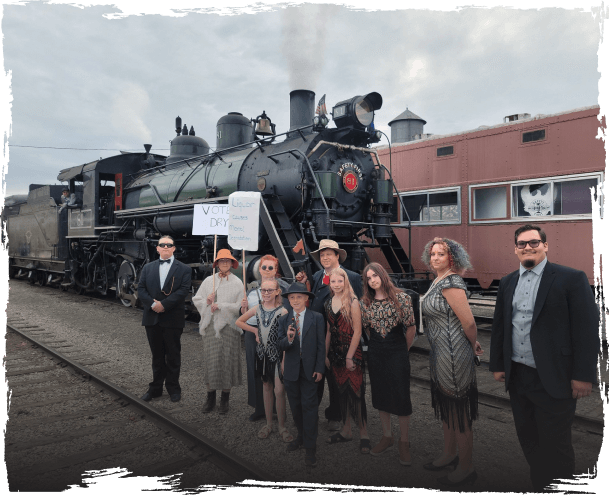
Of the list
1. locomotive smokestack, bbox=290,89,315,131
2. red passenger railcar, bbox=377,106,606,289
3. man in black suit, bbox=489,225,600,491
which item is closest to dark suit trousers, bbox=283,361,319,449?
man in black suit, bbox=489,225,600,491

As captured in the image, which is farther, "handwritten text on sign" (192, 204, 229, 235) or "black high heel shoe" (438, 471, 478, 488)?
"handwritten text on sign" (192, 204, 229, 235)

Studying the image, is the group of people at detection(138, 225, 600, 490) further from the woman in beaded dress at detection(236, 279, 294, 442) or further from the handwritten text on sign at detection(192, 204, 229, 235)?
the handwritten text on sign at detection(192, 204, 229, 235)

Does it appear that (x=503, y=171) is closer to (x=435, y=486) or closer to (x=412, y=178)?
(x=412, y=178)

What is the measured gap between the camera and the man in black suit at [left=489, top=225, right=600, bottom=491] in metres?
2.53

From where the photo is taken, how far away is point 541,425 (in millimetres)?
2637

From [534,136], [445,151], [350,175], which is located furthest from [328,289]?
[445,151]

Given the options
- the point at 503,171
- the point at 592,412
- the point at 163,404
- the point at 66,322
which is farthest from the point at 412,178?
the point at 66,322

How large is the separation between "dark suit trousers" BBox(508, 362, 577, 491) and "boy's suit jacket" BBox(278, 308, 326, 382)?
1377 mm

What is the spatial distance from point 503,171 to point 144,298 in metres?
6.14

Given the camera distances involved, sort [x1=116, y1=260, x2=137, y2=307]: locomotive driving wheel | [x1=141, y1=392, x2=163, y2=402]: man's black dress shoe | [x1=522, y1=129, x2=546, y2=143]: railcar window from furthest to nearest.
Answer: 1. [x1=116, y1=260, x2=137, y2=307]: locomotive driving wheel
2. [x1=522, y1=129, x2=546, y2=143]: railcar window
3. [x1=141, y1=392, x2=163, y2=402]: man's black dress shoe

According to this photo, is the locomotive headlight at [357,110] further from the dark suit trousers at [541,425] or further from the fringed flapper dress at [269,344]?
the dark suit trousers at [541,425]

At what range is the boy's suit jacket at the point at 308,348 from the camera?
3.48 m

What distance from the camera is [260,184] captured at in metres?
7.48

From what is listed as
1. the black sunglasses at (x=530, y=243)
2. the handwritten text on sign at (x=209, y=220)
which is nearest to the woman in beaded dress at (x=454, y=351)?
the black sunglasses at (x=530, y=243)
